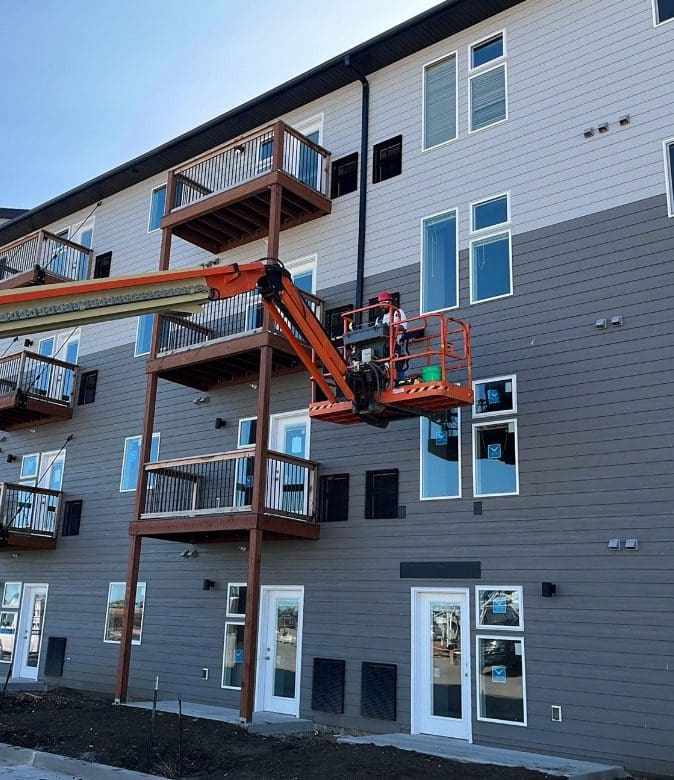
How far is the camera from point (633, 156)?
12.5 m

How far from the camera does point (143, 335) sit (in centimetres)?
1992

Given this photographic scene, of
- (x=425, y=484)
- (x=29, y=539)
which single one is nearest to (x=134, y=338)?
(x=29, y=539)

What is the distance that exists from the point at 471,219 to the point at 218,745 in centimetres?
927

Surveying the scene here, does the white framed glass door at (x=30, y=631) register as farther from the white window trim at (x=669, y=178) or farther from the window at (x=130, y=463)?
the white window trim at (x=669, y=178)

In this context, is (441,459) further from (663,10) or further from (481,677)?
(663,10)

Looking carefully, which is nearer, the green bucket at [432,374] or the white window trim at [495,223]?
the green bucket at [432,374]

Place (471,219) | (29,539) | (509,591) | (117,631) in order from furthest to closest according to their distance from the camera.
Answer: (29,539)
(117,631)
(471,219)
(509,591)

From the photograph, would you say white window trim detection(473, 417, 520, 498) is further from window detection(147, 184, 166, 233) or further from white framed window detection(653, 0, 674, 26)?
window detection(147, 184, 166, 233)

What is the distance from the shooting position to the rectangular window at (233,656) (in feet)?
50.4

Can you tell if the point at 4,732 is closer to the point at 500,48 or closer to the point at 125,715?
the point at 125,715

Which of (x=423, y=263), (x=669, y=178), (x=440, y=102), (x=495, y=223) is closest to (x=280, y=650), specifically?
(x=423, y=263)

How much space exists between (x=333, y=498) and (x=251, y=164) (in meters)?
7.40

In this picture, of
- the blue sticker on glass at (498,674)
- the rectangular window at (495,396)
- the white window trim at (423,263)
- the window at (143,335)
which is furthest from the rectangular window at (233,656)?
the window at (143,335)

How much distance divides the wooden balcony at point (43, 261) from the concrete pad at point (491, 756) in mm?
14227
